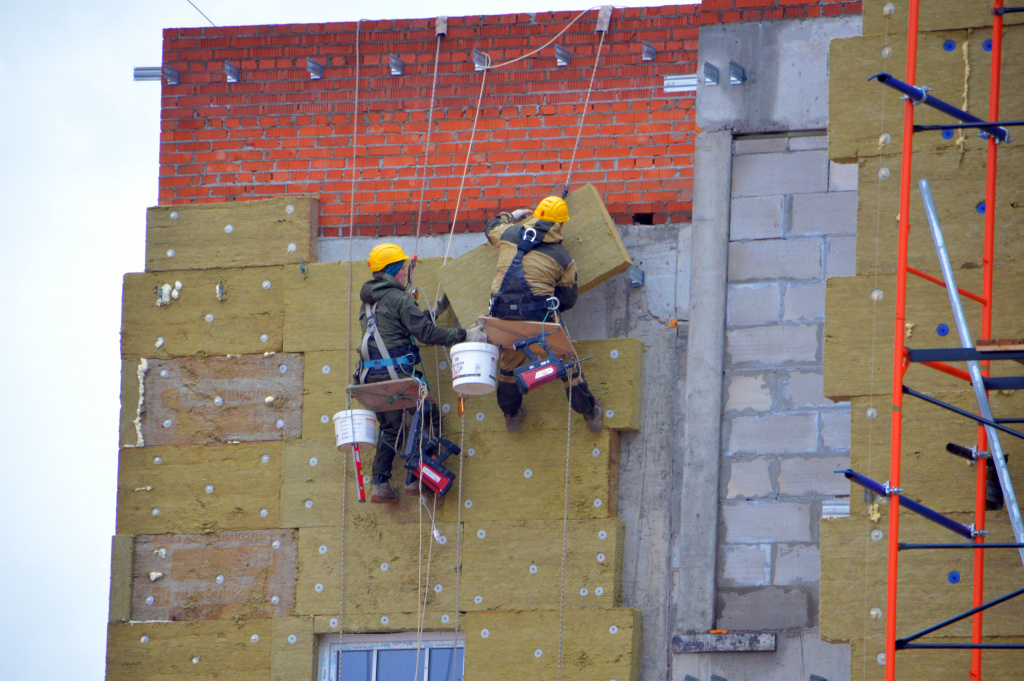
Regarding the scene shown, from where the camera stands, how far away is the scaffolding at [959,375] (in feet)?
24.7

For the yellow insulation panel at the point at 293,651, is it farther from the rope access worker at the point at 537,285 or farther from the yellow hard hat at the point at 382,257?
the yellow hard hat at the point at 382,257

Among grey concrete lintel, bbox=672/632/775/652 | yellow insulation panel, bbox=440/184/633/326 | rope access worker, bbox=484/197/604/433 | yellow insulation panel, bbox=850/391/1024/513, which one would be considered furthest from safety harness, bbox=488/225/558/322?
A: yellow insulation panel, bbox=850/391/1024/513

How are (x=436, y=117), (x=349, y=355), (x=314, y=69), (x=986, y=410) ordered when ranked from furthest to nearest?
1. (x=314, y=69)
2. (x=436, y=117)
3. (x=349, y=355)
4. (x=986, y=410)

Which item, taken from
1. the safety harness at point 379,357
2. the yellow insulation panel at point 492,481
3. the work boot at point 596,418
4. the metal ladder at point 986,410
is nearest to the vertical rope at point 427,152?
the safety harness at point 379,357

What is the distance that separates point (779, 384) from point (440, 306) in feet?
8.46

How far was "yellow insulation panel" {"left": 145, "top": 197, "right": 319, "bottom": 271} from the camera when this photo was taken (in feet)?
39.4

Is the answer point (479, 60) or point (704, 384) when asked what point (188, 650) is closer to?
point (704, 384)

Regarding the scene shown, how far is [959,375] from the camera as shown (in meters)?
8.12

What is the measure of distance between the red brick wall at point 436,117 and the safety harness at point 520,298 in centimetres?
116

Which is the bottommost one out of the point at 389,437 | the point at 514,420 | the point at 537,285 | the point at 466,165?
the point at 389,437

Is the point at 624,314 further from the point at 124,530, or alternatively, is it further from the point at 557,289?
the point at 124,530

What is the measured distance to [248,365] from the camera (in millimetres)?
11867

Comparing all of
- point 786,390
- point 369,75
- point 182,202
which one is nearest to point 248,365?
point 182,202

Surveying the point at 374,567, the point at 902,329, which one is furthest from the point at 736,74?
the point at 374,567
